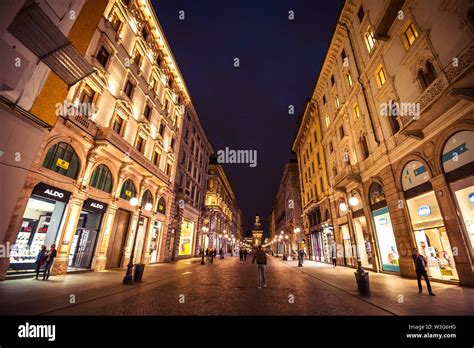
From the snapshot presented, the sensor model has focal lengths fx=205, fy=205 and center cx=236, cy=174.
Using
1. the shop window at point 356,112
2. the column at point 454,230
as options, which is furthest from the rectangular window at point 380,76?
the column at point 454,230

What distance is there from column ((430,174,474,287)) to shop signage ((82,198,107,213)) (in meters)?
19.5

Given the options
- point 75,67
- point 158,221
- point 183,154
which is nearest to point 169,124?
point 183,154

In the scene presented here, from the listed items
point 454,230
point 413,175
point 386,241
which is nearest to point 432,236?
point 454,230

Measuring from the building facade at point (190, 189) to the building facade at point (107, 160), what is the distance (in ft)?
7.64

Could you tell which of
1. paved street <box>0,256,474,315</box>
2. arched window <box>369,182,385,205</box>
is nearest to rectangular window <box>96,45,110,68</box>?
paved street <box>0,256,474,315</box>

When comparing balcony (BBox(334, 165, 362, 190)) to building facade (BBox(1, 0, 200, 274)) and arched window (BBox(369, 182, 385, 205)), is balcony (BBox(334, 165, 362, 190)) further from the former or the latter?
building facade (BBox(1, 0, 200, 274))

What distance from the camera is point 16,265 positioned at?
9656 mm

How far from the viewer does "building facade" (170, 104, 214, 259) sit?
85.6ft

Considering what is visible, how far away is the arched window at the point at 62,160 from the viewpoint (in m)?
10.9

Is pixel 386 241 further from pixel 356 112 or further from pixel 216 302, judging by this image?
pixel 216 302

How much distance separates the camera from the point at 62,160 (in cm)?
1158

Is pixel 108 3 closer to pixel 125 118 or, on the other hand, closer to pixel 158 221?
pixel 125 118
